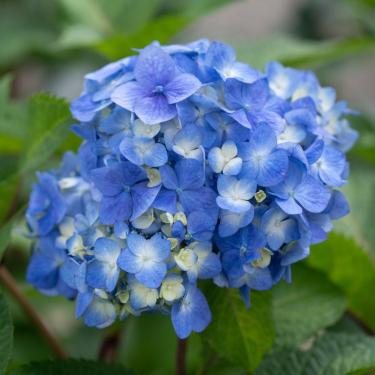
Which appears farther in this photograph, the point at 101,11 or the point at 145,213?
the point at 101,11

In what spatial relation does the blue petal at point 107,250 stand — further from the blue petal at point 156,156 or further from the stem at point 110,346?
the stem at point 110,346

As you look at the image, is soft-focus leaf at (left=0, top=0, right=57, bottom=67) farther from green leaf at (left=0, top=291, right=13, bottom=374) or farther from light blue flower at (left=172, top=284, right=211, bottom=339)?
light blue flower at (left=172, top=284, right=211, bottom=339)

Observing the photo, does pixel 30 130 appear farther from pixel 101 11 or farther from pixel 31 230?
pixel 101 11

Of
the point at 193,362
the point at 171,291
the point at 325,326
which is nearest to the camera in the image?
the point at 171,291

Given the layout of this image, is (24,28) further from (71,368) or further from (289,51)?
(71,368)

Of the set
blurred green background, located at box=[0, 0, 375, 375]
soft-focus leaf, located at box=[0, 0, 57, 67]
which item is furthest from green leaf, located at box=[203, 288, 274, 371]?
soft-focus leaf, located at box=[0, 0, 57, 67]

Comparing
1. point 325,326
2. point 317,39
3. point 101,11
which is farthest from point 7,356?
point 317,39

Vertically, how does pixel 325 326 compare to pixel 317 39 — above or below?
above
